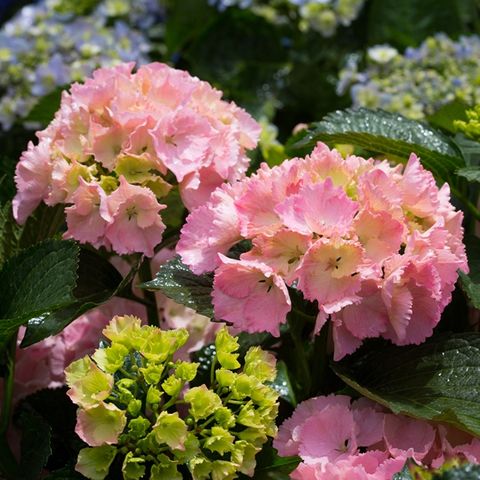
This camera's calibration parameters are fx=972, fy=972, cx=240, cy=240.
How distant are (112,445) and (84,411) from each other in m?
0.04

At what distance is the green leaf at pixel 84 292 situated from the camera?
0.74m

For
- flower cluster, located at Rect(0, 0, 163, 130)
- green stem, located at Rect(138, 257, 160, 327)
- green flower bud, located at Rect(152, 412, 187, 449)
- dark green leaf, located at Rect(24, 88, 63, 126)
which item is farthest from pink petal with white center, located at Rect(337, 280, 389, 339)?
flower cluster, located at Rect(0, 0, 163, 130)

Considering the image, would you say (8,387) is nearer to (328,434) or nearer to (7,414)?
(7,414)

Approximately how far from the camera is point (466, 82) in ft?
4.14

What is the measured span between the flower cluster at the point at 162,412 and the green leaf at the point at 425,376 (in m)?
0.09

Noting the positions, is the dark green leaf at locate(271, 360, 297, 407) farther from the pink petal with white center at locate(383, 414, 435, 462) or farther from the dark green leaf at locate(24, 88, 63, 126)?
the dark green leaf at locate(24, 88, 63, 126)

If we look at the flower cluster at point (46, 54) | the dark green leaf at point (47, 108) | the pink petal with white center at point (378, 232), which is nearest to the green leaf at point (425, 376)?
the pink petal with white center at point (378, 232)

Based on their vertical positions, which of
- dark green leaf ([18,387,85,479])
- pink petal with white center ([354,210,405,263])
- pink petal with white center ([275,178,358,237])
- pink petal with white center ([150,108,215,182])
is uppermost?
pink petal with white center ([275,178,358,237])

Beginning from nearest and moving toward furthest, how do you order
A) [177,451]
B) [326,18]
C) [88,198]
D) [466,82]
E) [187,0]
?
[177,451], [88,198], [466,82], [326,18], [187,0]

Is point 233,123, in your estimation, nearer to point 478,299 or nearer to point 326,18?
point 478,299

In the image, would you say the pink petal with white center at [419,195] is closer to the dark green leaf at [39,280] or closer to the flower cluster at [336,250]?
the flower cluster at [336,250]

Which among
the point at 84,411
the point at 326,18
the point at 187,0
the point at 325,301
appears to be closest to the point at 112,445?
the point at 84,411

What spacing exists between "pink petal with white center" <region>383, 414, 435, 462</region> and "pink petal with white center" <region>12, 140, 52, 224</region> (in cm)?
33

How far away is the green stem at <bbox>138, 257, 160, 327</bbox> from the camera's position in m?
0.84
